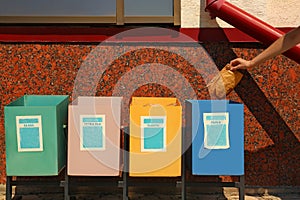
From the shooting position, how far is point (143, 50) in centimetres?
438

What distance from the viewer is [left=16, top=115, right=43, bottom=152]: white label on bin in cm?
354

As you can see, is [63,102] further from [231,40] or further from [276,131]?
[276,131]

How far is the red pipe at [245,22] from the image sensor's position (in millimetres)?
4027

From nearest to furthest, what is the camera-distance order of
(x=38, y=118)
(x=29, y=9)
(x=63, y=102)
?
(x=38, y=118), (x=63, y=102), (x=29, y=9)

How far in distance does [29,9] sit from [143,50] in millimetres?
1570

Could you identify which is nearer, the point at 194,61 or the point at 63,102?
the point at 63,102

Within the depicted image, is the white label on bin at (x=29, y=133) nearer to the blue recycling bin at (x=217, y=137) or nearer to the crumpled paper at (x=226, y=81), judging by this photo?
the blue recycling bin at (x=217, y=137)

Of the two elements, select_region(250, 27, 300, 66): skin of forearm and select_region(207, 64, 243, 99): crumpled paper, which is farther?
select_region(207, 64, 243, 99): crumpled paper

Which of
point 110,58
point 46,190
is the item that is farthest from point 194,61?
point 46,190

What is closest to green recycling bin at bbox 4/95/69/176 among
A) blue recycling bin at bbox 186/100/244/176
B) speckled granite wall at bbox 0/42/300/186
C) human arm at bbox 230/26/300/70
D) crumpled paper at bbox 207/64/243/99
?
speckled granite wall at bbox 0/42/300/186

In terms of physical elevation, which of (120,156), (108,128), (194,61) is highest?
(194,61)

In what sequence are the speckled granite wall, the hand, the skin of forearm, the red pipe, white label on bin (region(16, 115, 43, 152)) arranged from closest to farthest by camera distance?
1. the skin of forearm
2. white label on bin (region(16, 115, 43, 152))
3. the hand
4. the red pipe
5. the speckled granite wall

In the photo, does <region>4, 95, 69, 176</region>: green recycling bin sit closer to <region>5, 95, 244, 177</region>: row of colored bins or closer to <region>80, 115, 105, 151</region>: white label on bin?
<region>5, 95, 244, 177</region>: row of colored bins

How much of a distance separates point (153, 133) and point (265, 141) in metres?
1.43
